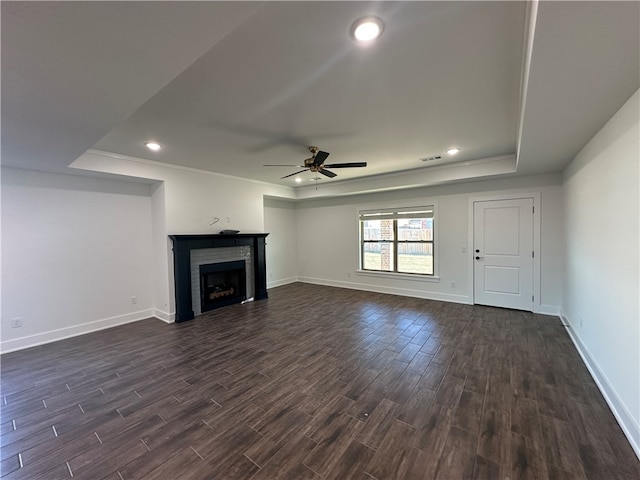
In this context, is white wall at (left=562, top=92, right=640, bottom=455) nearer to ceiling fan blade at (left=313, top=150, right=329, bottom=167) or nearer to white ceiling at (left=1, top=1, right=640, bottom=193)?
white ceiling at (left=1, top=1, right=640, bottom=193)

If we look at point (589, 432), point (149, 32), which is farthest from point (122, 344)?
point (589, 432)

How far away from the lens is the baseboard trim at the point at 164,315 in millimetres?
4613

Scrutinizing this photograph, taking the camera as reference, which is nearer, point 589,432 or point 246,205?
point 589,432

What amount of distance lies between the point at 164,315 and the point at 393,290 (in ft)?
15.7

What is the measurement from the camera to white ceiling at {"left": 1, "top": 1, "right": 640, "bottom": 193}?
1.21m

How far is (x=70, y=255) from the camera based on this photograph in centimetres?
405

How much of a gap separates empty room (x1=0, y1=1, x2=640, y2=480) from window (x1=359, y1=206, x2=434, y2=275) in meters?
0.37

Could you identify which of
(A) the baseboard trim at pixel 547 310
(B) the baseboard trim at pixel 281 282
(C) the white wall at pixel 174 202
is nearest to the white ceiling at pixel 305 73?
(C) the white wall at pixel 174 202

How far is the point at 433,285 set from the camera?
225 inches

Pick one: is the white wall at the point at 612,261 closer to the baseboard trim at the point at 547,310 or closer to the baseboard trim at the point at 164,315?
the baseboard trim at the point at 547,310

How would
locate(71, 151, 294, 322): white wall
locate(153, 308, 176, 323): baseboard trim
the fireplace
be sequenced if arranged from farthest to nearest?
the fireplace < locate(153, 308, 176, 323): baseboard trim < locate(71, 151, 294, 322): white wall

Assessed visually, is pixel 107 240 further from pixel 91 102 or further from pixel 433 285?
pixel 433 285

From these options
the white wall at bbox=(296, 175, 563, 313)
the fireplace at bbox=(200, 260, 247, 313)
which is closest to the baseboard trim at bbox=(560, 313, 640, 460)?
the white wall at bbox=(296, 175, 563, 313)

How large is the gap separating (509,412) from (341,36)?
3.07m
